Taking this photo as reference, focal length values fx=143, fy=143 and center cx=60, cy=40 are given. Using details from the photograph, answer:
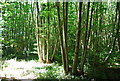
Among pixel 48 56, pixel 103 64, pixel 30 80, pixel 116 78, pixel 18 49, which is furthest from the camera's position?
pixel 18 49

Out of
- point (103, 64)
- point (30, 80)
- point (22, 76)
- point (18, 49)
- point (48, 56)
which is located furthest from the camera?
point (18, 49)

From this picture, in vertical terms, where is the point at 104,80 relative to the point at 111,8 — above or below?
below

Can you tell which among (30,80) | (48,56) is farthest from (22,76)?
(48,56)

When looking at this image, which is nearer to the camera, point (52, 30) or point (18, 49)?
point (52, 30)

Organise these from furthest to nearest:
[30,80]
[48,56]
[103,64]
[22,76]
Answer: [48,56]
[103,64]
[22,76]
[30,80]

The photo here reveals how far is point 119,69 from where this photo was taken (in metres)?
7.71

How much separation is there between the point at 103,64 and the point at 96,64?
0.38 meters

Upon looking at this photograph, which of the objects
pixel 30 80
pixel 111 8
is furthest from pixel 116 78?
pixel 111 8

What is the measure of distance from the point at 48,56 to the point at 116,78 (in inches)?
168

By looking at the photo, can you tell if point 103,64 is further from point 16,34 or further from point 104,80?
point 16,34

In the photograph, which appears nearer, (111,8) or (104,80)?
(104,80)

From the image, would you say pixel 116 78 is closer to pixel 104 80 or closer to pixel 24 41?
pixel 104 80

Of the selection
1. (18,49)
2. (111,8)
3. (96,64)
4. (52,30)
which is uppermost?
(111,8)

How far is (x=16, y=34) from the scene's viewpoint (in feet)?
47.2
